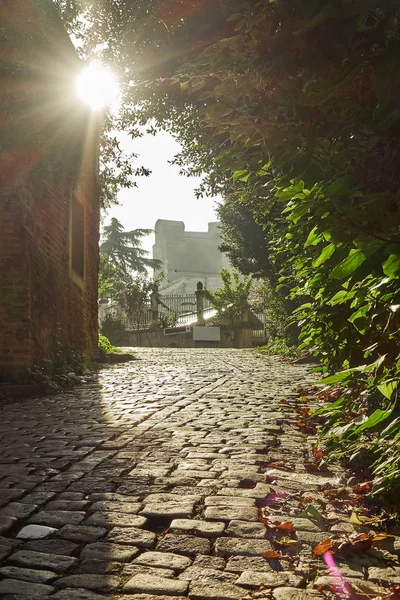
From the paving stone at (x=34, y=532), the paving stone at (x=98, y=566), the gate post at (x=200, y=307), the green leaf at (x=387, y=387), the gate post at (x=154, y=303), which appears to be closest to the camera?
the green leaf at (x=387, y=387)

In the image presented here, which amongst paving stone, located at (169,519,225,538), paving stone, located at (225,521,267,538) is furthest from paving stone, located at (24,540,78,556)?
paving stone, located at (225,521,267,538)

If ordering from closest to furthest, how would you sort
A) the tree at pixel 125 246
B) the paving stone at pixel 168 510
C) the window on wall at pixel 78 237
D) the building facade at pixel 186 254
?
the paving stone at pixel 168 510
the window on wall at pixel 78 237
the tree at pixel 125 246
the building facade at pixel 186 254

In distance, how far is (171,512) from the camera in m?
2.95

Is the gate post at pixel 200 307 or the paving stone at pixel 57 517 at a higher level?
the gate post at pixel 200 307

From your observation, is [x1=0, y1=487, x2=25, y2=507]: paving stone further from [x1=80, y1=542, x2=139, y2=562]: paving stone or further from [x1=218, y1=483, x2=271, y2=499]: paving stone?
[x1=218, y1=483, x2=271, y2=499]: paving stone

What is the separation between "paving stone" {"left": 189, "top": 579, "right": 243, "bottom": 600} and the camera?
209 cm

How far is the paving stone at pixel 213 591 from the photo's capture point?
209 centimetres

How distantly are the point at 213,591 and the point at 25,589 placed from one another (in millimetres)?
683

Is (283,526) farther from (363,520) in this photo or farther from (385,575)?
(385,575)

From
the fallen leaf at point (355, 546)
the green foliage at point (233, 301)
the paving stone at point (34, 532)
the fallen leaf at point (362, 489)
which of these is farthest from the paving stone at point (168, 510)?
the green foliage at point (233, 301)

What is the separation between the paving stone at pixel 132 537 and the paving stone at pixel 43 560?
0.87 ft

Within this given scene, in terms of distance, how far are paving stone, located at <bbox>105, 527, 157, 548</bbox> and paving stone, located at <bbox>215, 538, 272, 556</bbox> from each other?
301 mm

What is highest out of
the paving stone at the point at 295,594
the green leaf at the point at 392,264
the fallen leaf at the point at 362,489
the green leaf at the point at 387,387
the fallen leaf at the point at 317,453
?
the green leaf at the point at 392,264

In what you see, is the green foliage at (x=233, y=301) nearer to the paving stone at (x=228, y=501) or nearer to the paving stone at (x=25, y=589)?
the paving stone at (x=228, y=501)
